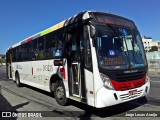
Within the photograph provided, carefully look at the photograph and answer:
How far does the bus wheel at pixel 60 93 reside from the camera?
7.86 metres

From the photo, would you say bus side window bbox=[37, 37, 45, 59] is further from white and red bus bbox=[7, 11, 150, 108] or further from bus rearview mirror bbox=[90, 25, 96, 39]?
bus rearview mirror bbox=[90, 25, 96, 39]

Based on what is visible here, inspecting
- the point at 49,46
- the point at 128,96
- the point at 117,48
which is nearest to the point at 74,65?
the point at 117,48

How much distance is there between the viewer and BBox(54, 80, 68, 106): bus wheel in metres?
7.86

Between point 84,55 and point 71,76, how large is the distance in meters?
1.18

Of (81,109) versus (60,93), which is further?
(60,93)

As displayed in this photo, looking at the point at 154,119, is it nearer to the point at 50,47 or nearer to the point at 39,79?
the point at 50,47

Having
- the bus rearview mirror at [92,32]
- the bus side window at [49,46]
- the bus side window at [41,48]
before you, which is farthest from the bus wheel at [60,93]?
the bus rearview mirror at [92,32]

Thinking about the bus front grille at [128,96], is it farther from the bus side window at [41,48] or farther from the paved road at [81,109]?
the bus side window at [41,48]

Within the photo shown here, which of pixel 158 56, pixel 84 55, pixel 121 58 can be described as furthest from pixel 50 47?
pixel 158 56

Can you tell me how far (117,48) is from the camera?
21.2 feet

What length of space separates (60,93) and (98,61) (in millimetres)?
2686

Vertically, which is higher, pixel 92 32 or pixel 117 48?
pixel 92 32

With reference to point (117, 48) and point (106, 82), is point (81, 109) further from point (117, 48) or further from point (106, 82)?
point (117, 48)

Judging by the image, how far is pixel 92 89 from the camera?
6.07 meters
